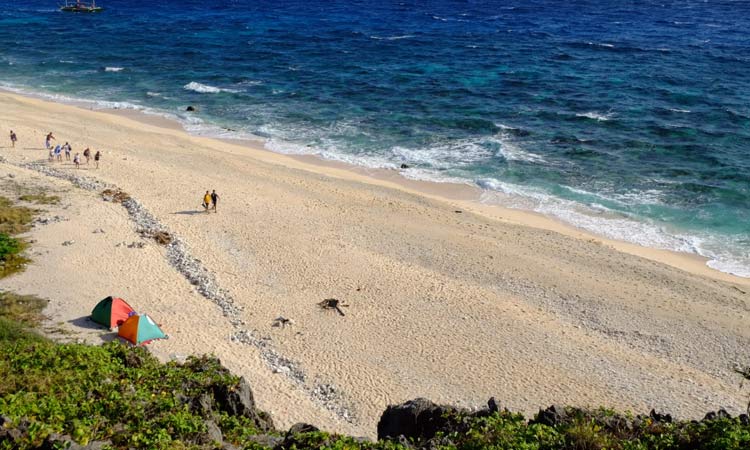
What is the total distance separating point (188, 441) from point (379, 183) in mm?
28086

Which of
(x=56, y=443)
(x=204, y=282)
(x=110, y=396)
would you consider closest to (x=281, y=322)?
(x=204, y=282)

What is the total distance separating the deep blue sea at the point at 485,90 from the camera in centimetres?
3909

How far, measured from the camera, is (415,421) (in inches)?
604

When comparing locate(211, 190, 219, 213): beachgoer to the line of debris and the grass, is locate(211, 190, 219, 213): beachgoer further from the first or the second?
the grass

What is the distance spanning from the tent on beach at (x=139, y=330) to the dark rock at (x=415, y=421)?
31.2 ft

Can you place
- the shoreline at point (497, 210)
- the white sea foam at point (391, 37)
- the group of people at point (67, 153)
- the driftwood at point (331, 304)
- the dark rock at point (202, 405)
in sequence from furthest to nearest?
1. the white sea foam at point (391, 37)
2. the group of people at point (67, 153)
3. the shoreline at point (497, 210)
4. the driftwood at point (331, 304)
5. the dark rock at point (202, 405)

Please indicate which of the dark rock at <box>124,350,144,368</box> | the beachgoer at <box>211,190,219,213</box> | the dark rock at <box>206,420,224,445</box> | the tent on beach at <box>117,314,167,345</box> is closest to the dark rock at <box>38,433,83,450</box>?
the dark rock at <box>206,420,224,445</box>

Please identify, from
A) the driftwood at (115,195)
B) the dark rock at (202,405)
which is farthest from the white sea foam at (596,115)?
the dark rock at (202,405)

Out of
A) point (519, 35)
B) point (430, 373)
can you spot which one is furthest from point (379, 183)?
point (519, 35)

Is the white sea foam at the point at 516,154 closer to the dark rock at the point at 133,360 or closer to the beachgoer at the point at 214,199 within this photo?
the beachgoer at the point at 214,199

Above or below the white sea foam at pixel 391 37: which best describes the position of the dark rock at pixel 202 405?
below

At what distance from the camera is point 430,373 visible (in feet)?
70.4

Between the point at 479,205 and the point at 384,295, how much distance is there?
13030 mm

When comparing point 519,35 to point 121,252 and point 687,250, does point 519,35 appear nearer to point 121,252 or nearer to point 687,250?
point 687,250
